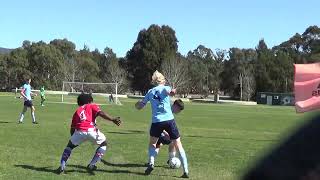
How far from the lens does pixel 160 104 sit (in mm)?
10352

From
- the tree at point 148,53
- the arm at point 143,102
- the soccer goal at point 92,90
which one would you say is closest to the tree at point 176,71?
the tree at point 148,53

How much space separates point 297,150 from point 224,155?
1277 cm

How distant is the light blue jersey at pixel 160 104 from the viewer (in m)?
10.3

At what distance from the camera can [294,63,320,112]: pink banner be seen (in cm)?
1423

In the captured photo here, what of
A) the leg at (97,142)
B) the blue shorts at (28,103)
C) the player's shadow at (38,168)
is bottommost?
the player's shadow at (38,168)

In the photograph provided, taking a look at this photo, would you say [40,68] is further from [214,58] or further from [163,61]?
[214,58]

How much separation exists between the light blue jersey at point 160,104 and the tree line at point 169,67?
317 feet

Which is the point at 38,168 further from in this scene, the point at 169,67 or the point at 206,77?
the point at 206,77

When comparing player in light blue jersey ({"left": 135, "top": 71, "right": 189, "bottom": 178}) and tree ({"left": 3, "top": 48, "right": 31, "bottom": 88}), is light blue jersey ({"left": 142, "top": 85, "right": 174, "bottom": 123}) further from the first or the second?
tree ({"left": 3, "top": 48, "right": 31, "bottom": 88})

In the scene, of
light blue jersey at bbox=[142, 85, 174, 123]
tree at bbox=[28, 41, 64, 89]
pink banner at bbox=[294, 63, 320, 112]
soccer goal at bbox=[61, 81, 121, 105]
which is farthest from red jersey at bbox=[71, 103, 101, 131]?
tree at bbox=[28, 41, 64, 89]

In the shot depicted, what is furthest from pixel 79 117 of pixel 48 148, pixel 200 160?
pixel 48 148

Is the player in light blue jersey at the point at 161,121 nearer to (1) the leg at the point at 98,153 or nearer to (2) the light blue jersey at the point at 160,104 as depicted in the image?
(2) the light blue jersey at the point at 160,104

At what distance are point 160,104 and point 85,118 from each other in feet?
4.30

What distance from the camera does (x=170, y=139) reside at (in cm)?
1071
